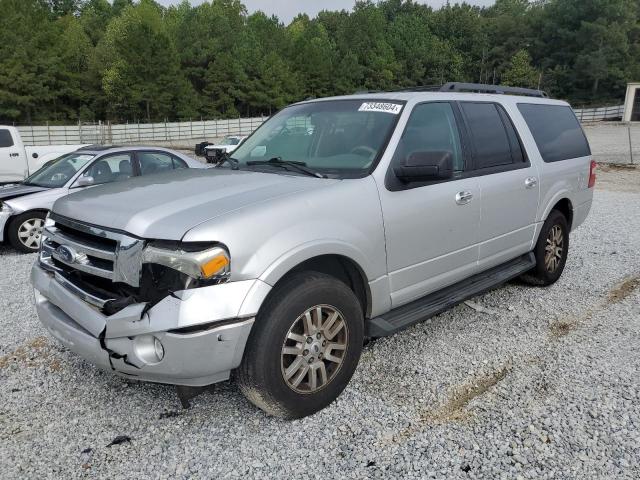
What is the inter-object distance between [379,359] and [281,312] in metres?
1.35

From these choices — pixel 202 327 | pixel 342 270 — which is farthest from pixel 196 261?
pixel 342 270

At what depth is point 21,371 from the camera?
3604 millimetres

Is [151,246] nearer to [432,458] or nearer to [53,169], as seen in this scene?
[432,458]

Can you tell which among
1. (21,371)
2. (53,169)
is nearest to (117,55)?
(53,169)

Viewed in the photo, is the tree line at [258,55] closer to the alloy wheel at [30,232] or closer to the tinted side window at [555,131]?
the alloy wheel at [30,232]

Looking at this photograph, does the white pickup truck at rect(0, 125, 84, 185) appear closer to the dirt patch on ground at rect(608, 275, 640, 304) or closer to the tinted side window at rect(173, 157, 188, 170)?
the tinted side window at rect(173, 157, 188, 170)

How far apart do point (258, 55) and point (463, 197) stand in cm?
6961

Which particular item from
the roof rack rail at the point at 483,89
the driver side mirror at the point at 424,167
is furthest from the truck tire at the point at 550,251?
the driver side mirror at the point at 424,167

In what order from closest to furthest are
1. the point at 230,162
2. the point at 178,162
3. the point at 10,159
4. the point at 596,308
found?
1. the point at 230,162
2. the point at 596,308
3. the point at 178,162
4. the point at 10,159

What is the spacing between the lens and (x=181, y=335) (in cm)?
243

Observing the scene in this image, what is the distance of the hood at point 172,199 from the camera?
8.46 ft

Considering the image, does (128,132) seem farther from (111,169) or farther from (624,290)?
(624,290)

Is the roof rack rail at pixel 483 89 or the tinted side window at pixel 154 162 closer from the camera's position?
the roof rack rail at pixel 483 89

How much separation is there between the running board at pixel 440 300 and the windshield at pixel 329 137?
99 centimetres
